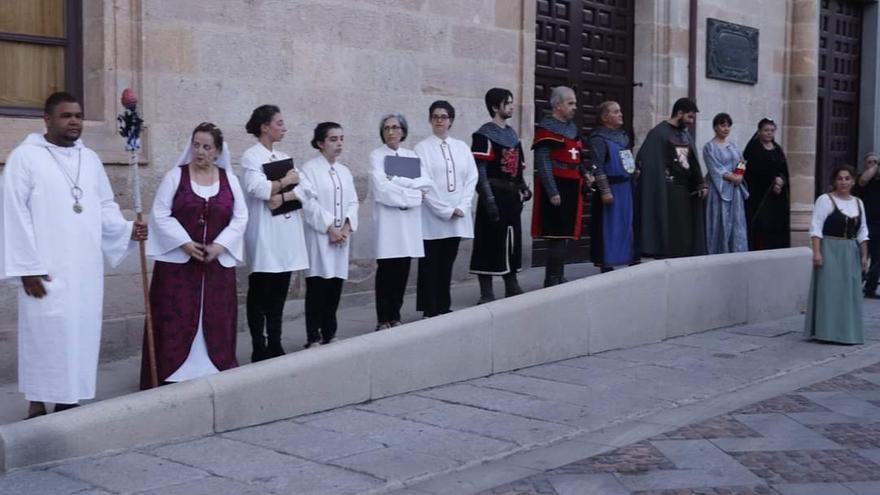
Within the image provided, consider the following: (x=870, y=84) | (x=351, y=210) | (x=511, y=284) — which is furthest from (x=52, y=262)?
(x=870, y=84)

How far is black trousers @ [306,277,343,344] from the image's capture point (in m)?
8.67

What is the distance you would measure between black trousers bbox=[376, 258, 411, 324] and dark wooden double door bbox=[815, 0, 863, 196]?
11.4 m

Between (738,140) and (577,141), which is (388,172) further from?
(738,140)

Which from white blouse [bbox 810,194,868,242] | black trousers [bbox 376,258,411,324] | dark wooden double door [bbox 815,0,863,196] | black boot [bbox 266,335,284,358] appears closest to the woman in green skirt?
white blouse [bbox 810,194,868,242]

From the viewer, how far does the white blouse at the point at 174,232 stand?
24.4ft

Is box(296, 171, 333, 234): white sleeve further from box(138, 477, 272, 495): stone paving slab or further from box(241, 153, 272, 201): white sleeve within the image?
box(138, 477, 272, 495): stone paving slab

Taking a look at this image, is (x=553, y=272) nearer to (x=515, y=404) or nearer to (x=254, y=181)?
(x=515, y=404)

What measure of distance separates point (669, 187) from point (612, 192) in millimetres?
884

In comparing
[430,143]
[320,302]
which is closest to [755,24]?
[430,143]

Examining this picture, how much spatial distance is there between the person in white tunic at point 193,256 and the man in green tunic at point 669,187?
5.01 meters

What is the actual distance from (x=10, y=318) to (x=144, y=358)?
1.24 m

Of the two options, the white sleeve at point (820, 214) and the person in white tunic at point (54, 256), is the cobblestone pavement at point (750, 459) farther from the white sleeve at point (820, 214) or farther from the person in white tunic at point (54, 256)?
the white sleeve at point (820, 214)

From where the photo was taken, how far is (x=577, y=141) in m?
10.7

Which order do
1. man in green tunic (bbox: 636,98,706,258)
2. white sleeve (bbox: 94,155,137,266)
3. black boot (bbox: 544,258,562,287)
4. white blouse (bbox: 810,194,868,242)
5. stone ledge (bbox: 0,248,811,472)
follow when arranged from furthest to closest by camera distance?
man in green tunic (bbox: 636,98,706,258), white blouse (bbox: 810,194,868,242), black boot (bbox: 544,258,562,287), white sleeve (bbox: 94,155,137,266), stone ledge (bbox: 0,248,811,472)
